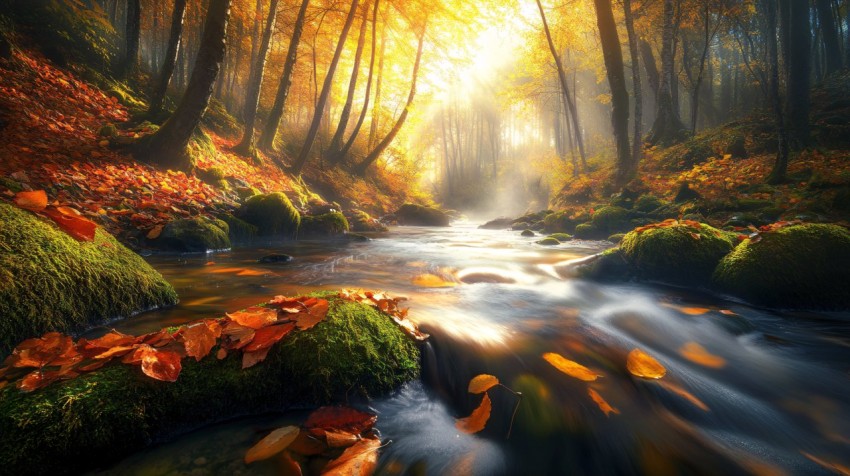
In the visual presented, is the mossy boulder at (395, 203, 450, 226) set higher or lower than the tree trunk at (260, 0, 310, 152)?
lower

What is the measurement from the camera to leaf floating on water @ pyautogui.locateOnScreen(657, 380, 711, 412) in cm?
203

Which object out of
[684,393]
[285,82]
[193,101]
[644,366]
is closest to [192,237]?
[193,101]

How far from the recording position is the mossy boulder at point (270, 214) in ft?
26.5

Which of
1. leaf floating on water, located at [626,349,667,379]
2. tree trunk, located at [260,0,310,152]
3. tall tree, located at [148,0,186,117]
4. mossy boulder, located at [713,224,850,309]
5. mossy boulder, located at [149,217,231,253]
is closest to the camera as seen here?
leaf floating on water, located at [626,349,667,379]

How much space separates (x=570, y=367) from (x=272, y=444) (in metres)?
1.77

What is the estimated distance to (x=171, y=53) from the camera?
8680 mm

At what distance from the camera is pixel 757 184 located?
8070 mm

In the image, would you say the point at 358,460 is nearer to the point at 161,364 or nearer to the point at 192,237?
the point at 161,364

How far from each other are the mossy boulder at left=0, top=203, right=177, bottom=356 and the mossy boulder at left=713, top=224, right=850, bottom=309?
227 inches

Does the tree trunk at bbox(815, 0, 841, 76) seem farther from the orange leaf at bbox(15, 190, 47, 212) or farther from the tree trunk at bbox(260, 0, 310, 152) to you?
the orange leaf at bbox(15, 190, 47, 212)

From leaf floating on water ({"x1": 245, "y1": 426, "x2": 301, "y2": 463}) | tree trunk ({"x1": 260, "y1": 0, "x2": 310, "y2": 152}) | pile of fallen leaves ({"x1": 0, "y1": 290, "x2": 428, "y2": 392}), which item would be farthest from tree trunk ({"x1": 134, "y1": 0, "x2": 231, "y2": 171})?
leaf floating on water ({"x1": 245, "y1": 426, "x2": 301, "y2": 463})

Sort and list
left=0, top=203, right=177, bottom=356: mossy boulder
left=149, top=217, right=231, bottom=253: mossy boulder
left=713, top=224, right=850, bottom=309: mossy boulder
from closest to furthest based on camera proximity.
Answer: left=0, top=203, right=177, bottom=356: mossy boulder
left=713, top=224, right=850, bottom=309: mossy boulder
left=149, top=217, right=231, bottom=253: mossy boulder

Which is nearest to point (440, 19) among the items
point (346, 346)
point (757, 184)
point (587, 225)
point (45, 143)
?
point (587, 225)

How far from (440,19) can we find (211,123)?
1196 centimetres
